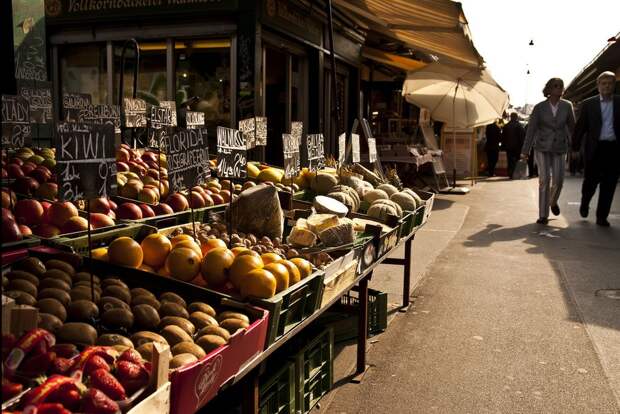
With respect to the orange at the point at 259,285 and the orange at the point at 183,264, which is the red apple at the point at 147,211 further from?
the orange at the point at 259,285

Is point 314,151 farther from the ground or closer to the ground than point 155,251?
farther from the ground

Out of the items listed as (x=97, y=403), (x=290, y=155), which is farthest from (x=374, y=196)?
(x=97, y=403)

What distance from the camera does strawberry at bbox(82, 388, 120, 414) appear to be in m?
1.62

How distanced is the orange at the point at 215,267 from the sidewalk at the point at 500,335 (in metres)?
1.37

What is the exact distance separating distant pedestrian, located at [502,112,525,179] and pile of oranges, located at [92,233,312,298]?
1982 cm

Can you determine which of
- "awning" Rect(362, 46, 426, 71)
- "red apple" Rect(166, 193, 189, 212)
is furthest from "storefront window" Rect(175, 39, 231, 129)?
"awning" Rect(362, 46, 426, 71)

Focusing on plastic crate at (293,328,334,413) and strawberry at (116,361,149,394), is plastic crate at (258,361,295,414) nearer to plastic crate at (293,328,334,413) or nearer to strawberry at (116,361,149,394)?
plastic crate at (293,328,334,413)

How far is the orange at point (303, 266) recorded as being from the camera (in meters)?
3.24

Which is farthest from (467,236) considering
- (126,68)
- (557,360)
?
(126,68)

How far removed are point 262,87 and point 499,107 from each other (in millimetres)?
8364

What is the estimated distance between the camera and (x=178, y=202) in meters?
4.55

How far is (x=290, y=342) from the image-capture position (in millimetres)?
3693

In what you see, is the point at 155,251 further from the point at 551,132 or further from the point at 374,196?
the point at 551,132

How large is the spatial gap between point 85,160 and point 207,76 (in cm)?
838
